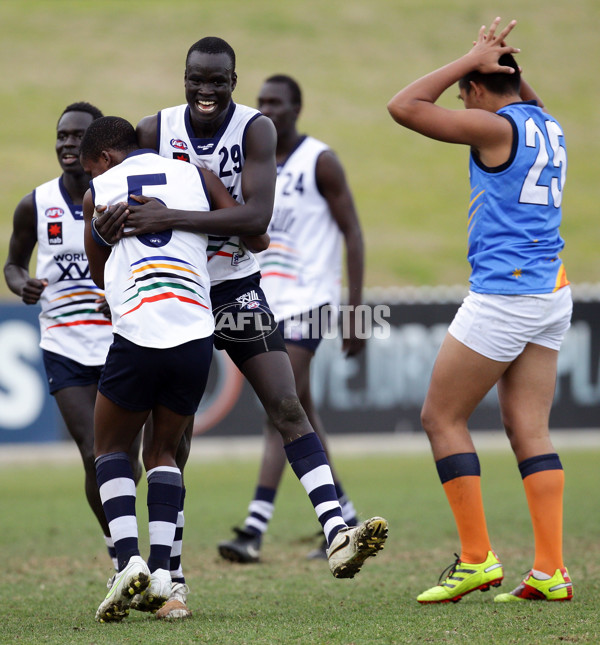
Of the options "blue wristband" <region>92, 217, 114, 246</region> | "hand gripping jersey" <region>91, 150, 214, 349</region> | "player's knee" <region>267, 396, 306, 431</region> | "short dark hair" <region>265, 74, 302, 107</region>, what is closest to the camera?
"hand gripping jersey" <region>91, 150, 214, 349</region>

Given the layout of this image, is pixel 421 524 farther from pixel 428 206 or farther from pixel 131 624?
pixel 428 206

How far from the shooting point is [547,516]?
4.73m

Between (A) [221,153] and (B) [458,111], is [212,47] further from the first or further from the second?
(B) [458,111]

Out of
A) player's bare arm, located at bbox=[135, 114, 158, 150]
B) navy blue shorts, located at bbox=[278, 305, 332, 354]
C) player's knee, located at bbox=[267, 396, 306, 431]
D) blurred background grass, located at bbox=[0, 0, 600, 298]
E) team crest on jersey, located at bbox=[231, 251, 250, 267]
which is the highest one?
Answer: blurred background grass, located at bbox=[0, 0, 600, 298]

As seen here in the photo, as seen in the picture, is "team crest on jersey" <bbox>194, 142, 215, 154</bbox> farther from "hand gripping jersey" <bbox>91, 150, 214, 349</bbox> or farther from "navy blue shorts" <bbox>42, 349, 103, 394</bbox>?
"navy blue shorts" <bbox>42, 349, 103, 394</bbox>

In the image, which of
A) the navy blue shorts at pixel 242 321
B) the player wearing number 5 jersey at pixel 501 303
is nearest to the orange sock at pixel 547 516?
the player wearing number 5 jersey at pixel 501 303

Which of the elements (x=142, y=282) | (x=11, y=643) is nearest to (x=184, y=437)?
(x=142, y=282)

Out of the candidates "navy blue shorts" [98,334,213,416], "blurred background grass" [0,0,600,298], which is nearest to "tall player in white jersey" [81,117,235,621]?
"navy blue shorts" [98,334,213,416]

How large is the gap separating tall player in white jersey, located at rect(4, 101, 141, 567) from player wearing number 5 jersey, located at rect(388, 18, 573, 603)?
178cm

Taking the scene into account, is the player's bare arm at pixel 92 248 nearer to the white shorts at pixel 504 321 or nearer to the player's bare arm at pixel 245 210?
the player's bare arm at pixel 245 210

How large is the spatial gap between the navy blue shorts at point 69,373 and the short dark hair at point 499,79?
247cm

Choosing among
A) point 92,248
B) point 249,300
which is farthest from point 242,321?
point 92,248

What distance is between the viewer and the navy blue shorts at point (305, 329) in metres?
6.68

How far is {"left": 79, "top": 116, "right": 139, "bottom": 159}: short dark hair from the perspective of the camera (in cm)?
451
